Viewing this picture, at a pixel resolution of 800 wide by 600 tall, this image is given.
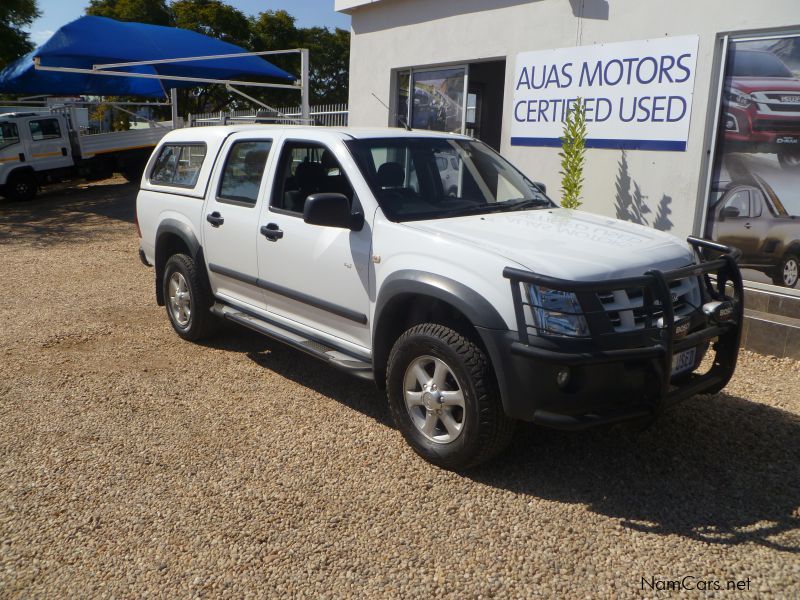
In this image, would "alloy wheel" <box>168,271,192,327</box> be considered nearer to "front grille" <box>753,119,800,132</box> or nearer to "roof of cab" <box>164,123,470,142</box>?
"roof of cab" <box>164,123,470,142</box>

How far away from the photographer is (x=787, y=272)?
21.0 feet

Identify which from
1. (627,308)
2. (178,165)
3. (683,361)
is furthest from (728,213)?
(178,165)

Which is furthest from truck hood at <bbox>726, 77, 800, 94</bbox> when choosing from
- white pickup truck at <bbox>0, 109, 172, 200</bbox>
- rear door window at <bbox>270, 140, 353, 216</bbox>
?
white pickup truck at <bbox>0, 109, 172, 200</bbox>

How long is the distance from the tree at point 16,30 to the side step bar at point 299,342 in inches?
936

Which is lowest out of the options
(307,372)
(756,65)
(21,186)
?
(307,372)

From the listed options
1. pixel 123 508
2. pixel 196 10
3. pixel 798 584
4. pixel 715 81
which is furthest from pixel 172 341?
pixel 196 10

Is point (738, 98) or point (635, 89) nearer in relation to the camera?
point (738, 98)

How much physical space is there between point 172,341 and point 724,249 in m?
4.59

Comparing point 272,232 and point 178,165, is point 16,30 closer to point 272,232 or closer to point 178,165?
point 178,165

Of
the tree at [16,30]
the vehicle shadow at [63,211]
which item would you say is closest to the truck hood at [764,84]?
the vehicle shadow at [63,211]

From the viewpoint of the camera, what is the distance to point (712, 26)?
6672mm

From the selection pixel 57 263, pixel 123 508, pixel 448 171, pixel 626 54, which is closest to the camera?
pixel 123 508

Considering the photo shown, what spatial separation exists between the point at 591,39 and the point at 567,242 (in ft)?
15.7

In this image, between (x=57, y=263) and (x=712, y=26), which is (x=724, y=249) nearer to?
(x=712, y=26)
